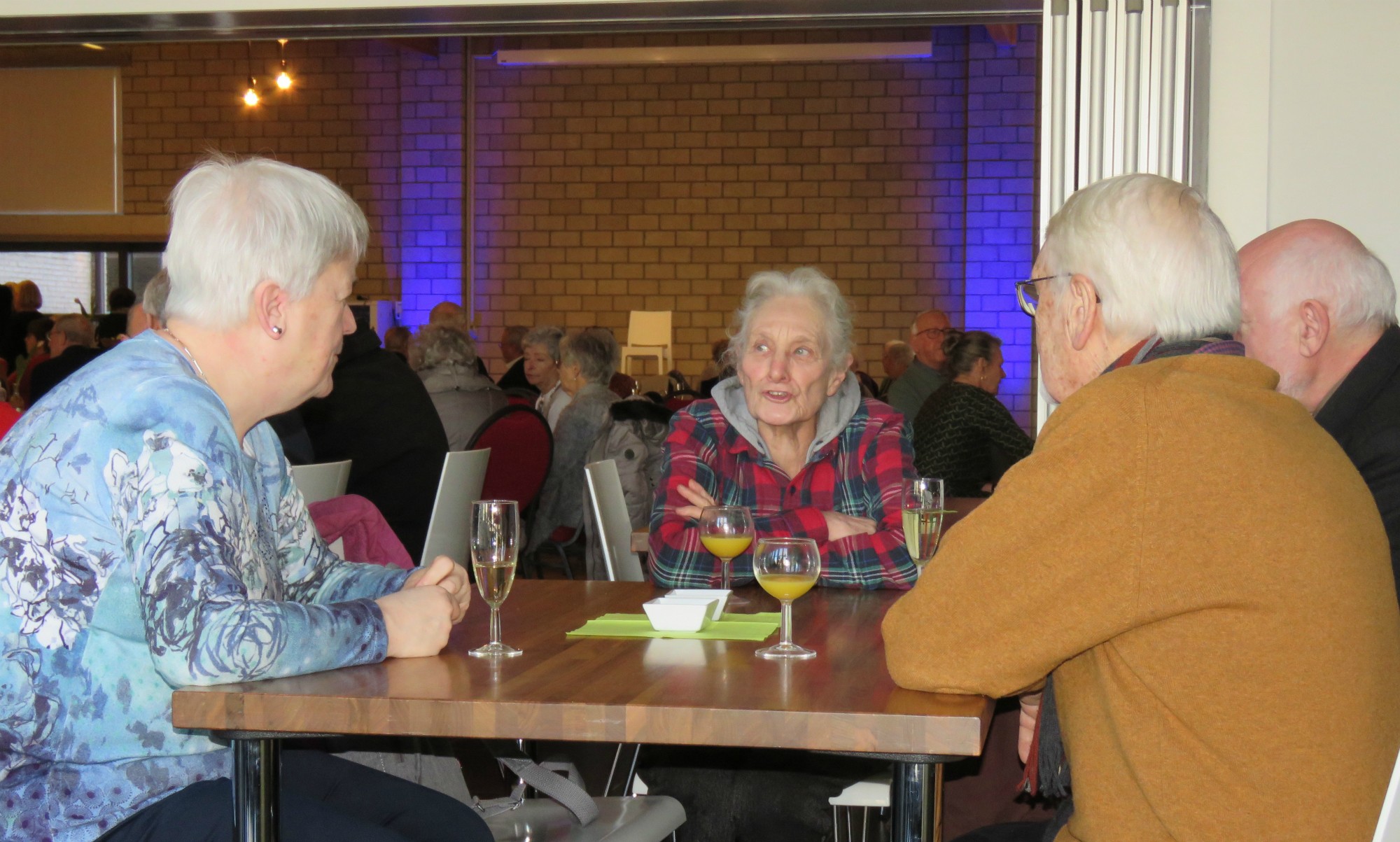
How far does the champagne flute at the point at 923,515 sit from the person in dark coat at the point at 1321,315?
0.80 m

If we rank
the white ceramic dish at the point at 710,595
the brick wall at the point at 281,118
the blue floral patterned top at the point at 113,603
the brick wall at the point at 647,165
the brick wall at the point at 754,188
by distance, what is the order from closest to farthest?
the blue floral patterned top at the point at 113,603, the white ceramic dish at the point at 710,595, the brick wall at the point at 754,188, the brick wall at the point at 647,165, the brick wall at the point at 281,118

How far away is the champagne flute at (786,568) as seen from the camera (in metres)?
1.79

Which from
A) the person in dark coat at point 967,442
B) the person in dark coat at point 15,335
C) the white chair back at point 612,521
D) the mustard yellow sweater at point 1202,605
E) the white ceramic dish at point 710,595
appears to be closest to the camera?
the mustard yellow sweater at point 1202,605

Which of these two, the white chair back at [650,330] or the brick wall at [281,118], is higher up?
the brick wall at [281,118]

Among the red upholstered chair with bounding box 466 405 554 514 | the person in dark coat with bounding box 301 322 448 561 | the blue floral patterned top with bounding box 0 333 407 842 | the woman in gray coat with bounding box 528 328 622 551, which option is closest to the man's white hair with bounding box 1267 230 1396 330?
the blue floral patterned top with bounding box 0 333 407 842

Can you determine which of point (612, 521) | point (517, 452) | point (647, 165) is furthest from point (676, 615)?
point (647, 165)

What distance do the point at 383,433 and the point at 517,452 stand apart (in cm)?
113

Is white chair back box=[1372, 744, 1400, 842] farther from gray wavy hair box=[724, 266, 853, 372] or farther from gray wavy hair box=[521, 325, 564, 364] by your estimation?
gray wavy hair box=[521, 325, 564, 364]

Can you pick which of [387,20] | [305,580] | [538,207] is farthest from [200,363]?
[538,207]

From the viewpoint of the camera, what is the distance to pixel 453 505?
3219mm

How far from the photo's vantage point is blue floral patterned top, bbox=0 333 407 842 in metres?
1.50

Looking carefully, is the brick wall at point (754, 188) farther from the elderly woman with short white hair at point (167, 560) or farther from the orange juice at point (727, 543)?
the elderly woman with short white hair at point (167, 560)

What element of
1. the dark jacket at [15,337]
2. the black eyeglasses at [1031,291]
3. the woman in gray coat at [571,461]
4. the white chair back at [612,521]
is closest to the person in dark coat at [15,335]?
the dark jacket at [15,337]

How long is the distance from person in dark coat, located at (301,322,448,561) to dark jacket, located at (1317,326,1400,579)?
257cm
